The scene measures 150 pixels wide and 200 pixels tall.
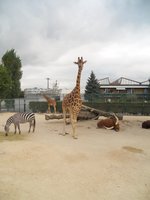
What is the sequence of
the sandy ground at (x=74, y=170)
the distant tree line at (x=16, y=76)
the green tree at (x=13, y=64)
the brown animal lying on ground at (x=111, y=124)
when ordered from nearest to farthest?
the sandy ground at (x=74, y=170)
the brown animal lying on ground at (x=111, y=124)
the distant tree line at (x=16, y=76)
the green tree at (x=13, y=64)

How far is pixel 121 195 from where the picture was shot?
6805mm

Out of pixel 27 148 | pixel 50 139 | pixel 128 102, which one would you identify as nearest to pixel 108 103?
pixel 128 102

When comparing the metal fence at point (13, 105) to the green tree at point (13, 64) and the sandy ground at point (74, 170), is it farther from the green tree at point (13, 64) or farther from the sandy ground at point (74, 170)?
the sandy ground at point (74, 170)

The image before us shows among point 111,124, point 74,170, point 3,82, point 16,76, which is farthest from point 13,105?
point 74,170

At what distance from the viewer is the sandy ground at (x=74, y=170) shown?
6820mm

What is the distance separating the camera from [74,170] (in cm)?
848

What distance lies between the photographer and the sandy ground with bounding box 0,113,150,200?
6.82 meters

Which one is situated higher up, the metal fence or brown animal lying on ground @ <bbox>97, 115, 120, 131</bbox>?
the metal fence

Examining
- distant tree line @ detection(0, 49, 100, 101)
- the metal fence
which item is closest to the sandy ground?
the metal fence

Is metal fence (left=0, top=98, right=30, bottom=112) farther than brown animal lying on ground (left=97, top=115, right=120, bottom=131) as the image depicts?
Yes

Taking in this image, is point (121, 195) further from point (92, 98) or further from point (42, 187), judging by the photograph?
point (92, 98)

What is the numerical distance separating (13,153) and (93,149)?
9.42ft

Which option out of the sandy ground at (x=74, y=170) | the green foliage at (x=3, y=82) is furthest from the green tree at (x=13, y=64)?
the sandy ground at (x=74, y=170)

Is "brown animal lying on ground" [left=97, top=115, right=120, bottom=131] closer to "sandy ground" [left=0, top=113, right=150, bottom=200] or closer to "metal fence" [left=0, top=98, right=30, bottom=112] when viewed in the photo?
"sandy ground" [left=0, top=113, right=150, bottom=200]
